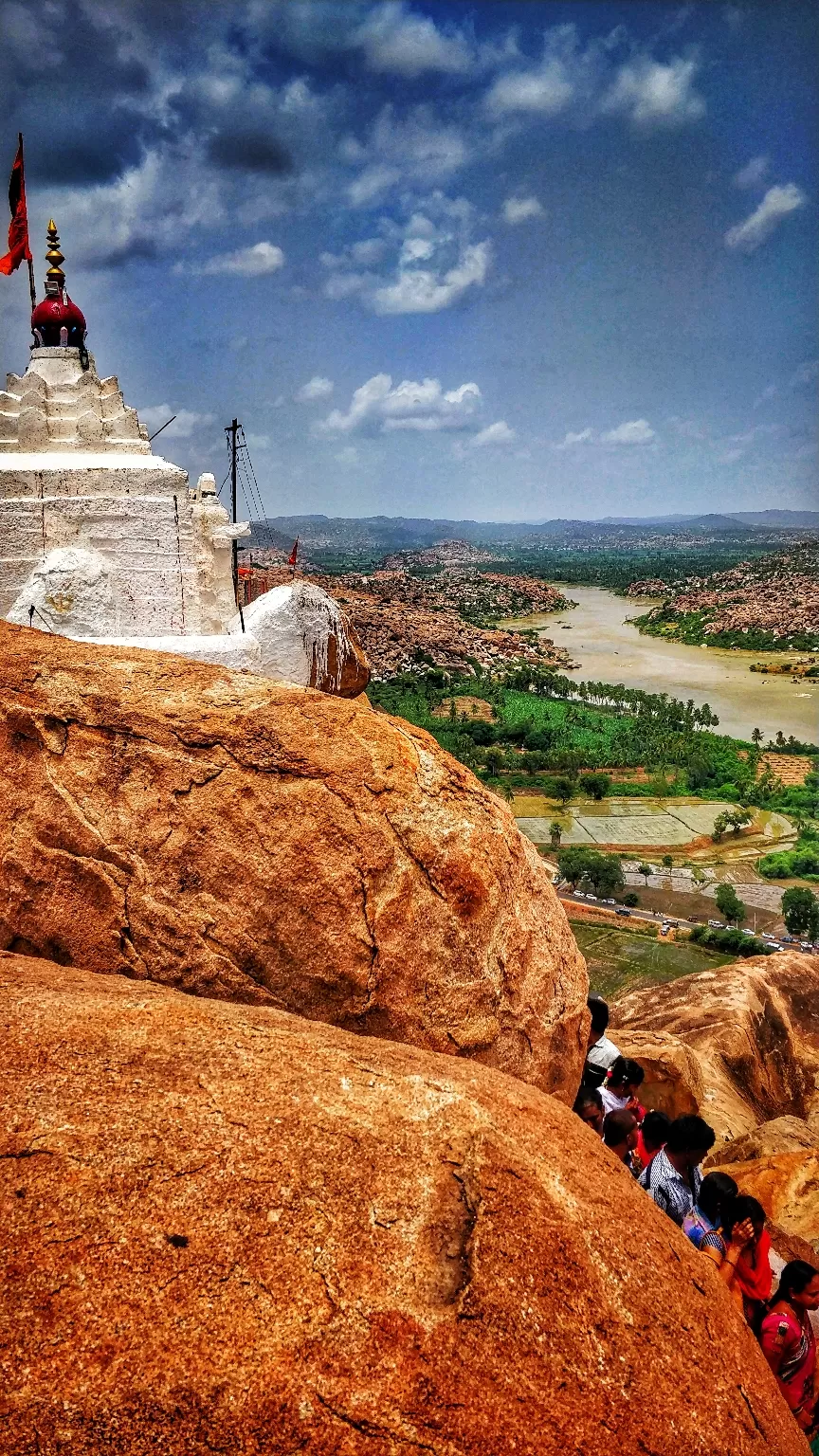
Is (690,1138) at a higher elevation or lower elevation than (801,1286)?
higher

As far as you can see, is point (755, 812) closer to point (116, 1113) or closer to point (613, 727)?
point (613, 727)

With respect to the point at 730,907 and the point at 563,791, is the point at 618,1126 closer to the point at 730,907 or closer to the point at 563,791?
the point at 730,907

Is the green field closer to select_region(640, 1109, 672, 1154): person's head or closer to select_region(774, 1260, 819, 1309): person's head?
select_region(640, 1109, 672, 1154): person's head

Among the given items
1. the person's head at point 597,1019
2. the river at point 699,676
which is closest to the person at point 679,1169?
the person's head at point 597,1019

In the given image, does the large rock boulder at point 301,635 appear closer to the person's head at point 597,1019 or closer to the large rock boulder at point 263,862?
the large rock boulder at point 263,862

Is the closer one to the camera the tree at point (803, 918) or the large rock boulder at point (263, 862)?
the large rock boulder at point (263, 862)

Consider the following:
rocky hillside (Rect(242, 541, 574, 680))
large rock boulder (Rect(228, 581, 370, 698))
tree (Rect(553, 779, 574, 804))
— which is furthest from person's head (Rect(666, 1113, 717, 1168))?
rocky hillside (Rect(242, 541, 574, 680))

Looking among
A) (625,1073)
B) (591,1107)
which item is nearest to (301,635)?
(625,1073)
